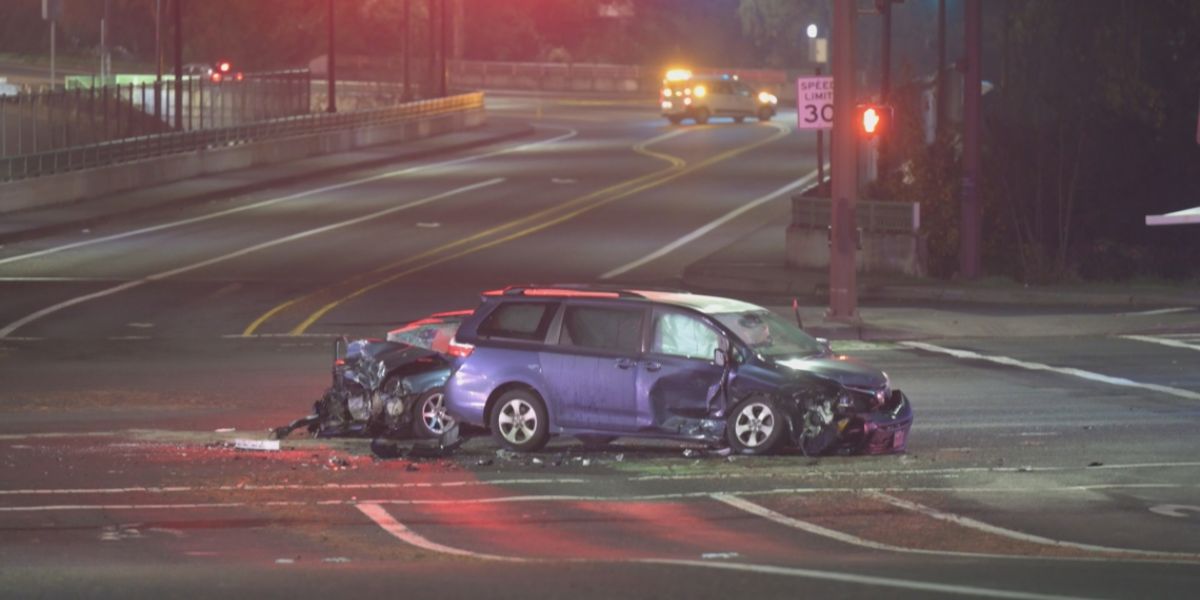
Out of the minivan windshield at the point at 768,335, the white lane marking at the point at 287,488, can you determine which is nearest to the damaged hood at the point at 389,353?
the white lane marking at the point at 287,488

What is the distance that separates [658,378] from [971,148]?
17.0 metres

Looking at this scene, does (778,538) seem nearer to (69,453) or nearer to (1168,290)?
(69,453)

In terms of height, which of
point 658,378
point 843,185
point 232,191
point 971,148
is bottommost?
point 658,378

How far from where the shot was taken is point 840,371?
1675cm

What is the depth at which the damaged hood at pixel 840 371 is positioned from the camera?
16578 mm

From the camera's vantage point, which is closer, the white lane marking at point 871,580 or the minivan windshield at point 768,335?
the white lane marking at point 871,580

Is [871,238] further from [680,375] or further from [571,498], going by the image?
[571,498]

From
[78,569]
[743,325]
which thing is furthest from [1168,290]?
[78,569]

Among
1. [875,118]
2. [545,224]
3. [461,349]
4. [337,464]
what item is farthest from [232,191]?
[337,464]

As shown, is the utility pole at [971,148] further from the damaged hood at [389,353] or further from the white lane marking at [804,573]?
the white lane marking at [804,573]

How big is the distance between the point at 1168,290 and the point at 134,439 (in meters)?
20.0

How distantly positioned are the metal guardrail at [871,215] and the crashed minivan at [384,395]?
16.7 m

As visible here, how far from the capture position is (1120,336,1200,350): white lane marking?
25.7m

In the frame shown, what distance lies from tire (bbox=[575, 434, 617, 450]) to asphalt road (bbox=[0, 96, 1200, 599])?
0.45ft
